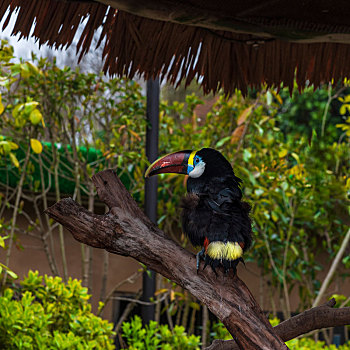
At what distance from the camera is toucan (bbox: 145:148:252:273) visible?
1422 millimetres

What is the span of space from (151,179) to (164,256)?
264 centimetres

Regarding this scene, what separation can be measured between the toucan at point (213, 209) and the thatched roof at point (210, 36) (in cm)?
49

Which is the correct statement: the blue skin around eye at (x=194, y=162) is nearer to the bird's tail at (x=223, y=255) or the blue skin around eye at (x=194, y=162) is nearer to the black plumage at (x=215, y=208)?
the black plumage at (x=215, y=208)

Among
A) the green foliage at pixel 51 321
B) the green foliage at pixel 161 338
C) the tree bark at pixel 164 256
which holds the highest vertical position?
the tree bark at pixel 164 256

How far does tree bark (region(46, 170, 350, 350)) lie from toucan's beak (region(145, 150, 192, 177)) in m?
0.14

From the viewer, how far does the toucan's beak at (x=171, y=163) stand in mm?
1573

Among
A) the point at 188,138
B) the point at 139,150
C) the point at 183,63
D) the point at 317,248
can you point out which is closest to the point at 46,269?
the point at 139,150

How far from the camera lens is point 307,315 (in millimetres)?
1888

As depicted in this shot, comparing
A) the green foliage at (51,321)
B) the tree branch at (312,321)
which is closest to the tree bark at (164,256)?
the tree branch at (312,321)

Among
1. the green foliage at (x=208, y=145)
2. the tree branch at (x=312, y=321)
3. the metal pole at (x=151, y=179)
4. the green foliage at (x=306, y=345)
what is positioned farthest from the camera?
the green foliage at (x=208, y=145)

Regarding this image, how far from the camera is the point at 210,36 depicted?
6.84 ft

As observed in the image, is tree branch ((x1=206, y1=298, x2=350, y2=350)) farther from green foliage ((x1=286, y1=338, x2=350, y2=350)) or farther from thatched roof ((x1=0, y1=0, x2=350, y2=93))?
green foliage ((x1=286, y1=338, x2=350, y2=350))

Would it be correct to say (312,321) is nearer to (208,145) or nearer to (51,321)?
(51,321)

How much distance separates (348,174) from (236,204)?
3.53 meters
